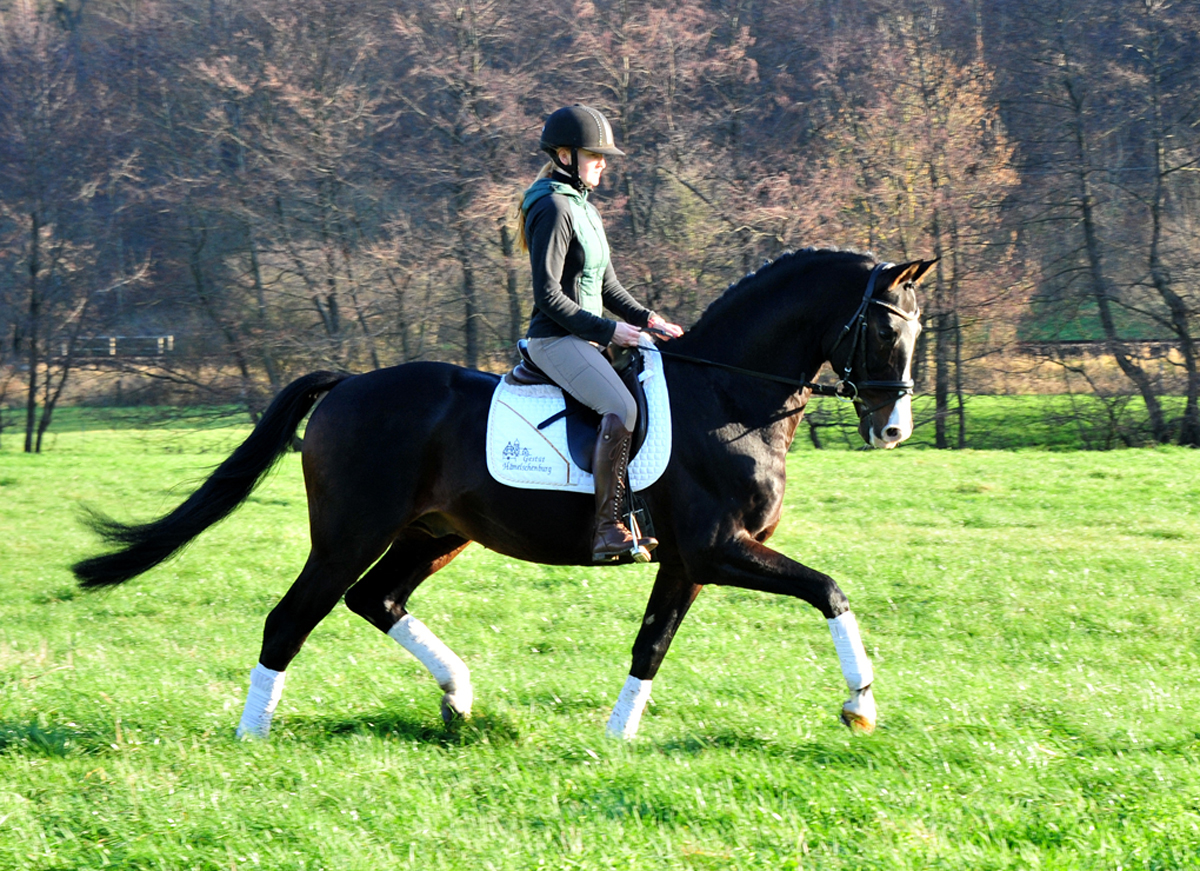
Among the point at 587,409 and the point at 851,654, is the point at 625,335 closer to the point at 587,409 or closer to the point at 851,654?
the point at 587,409

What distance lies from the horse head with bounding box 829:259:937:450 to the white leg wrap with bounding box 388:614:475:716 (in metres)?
2.61

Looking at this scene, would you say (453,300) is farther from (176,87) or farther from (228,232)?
(176,87)

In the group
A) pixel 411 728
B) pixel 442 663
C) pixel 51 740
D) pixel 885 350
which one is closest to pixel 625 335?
pixel 885 350

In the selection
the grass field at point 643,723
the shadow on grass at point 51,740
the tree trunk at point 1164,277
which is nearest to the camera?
the grass field at point 643,723

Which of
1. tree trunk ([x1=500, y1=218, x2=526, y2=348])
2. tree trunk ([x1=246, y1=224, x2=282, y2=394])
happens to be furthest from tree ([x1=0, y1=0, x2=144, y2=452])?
A: tree trunk ([x1=500, y1=218, x2=526, y2=348])

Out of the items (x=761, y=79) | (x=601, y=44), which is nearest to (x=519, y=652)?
(x=601, y=44)

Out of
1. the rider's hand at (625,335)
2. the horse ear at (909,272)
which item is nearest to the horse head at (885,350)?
the horse ear at (909,272)

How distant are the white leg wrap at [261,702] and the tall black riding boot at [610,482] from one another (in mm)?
1879

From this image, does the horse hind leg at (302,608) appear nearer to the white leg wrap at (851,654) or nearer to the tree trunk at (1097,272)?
the white leg wrap at (851,654)

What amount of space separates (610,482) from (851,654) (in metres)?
1.51

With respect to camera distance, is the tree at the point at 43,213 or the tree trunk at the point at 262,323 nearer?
the tree at the point at 43,213

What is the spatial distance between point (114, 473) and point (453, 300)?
9466 millimetres

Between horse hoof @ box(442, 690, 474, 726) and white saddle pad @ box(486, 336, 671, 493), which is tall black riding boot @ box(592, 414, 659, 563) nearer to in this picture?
white saddle pad @ box(486, 336, 671, 493)

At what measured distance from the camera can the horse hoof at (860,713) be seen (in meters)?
5.45
